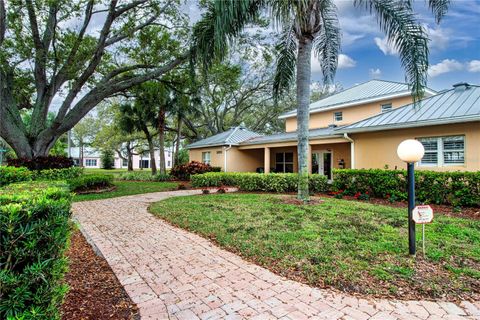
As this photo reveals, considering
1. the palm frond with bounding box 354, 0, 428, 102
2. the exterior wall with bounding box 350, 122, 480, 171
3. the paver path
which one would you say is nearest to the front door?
the exterior wall with bounding box 350, 122, 480, 171

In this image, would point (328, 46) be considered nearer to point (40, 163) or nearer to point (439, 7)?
point (439, 7)

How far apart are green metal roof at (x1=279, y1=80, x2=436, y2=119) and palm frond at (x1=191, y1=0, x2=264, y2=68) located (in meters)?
11.1

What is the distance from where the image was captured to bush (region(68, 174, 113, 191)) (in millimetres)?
12430

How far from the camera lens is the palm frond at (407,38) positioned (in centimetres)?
776

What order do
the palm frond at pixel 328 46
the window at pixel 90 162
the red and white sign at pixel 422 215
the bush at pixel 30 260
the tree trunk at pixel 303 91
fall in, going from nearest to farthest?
1. the bush at pixel 30 260
2. the red and white sign at pixel 422 215
3. the tree trunk at pixel 303 91
4. the palm frond at pixel 328 46
5. the window at pixel 90 162

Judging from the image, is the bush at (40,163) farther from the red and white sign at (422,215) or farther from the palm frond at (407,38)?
the palm frond at (407,38)

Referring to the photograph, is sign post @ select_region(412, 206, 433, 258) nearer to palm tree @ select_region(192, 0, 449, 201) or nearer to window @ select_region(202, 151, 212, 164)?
palm tree @ select_region(192, 0, 449, 201)

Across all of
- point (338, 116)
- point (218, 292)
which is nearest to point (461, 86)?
point (338, 116)

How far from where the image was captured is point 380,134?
11.6 meters

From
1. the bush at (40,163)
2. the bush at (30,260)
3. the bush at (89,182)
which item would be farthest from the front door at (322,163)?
the bush at (30,260)

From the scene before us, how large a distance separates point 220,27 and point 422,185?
8180 mm

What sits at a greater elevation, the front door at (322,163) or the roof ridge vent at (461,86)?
the roof ridge vent at (461,86)

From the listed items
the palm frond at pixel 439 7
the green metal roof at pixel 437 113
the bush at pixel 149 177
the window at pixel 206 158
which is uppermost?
the palm frond at pixel 439 7

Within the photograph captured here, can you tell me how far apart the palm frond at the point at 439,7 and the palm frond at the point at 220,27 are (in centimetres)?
497
